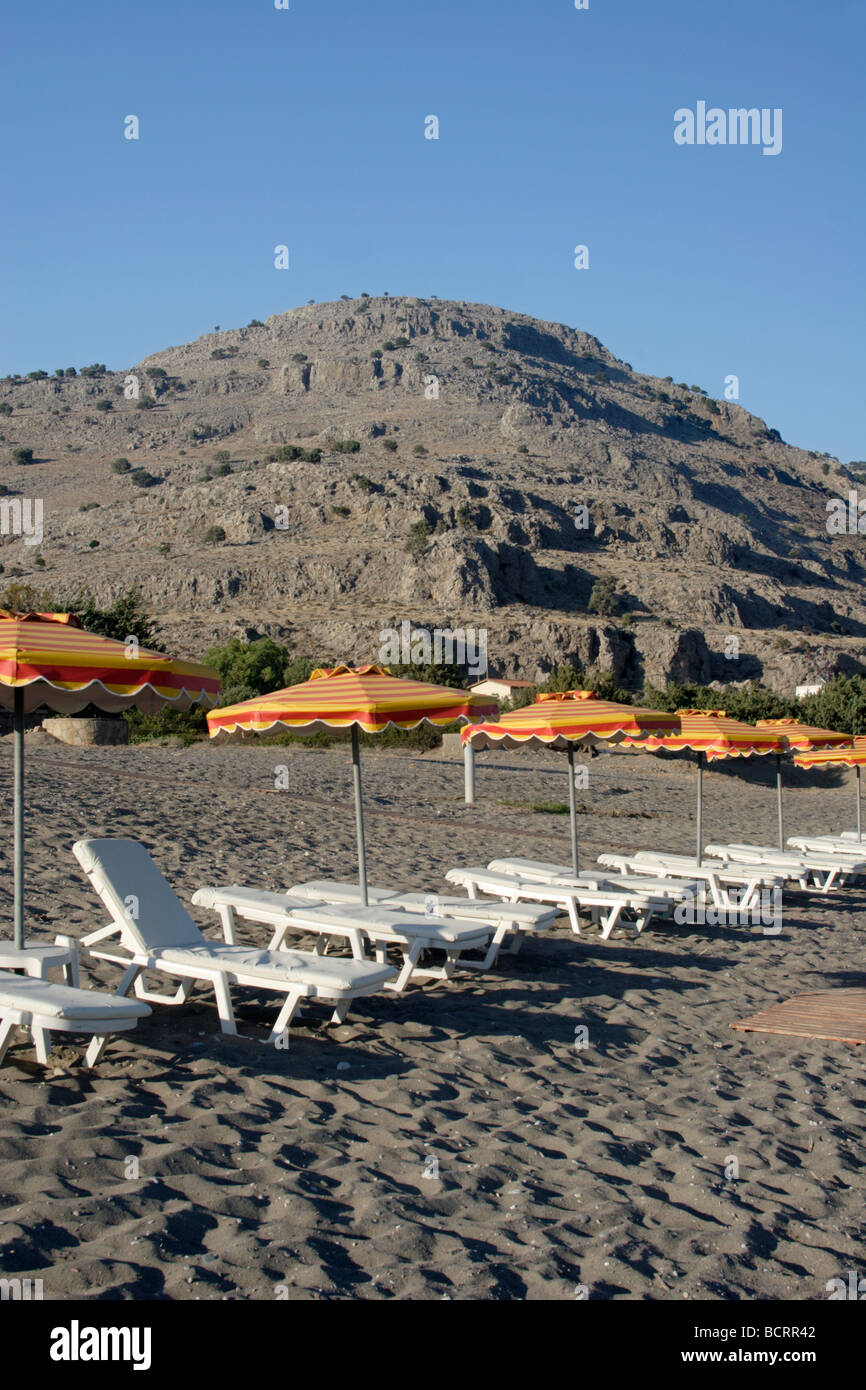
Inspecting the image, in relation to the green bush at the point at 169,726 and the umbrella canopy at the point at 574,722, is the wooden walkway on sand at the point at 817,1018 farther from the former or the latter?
the green bush at the point at 169,726

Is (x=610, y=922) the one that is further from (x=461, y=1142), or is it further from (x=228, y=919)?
(x=461, y=1142)

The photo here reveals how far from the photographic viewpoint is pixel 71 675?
194 inches

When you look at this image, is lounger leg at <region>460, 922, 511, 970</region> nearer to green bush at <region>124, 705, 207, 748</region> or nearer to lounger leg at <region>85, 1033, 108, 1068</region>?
lounger leg at <region>85, 1033, 108, 1068</region>

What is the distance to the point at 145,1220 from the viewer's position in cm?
350

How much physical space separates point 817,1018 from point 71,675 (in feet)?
16.4

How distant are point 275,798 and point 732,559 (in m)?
66.2

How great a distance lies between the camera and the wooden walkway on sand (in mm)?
6410

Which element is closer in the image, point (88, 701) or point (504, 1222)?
point (504, 1222)

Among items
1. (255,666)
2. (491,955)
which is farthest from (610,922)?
(255,666)

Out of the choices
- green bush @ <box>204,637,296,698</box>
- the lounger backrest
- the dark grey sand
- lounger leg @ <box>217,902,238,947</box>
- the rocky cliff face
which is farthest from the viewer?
the rocky cliff face

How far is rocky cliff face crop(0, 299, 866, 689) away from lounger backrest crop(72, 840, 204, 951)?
4492cm

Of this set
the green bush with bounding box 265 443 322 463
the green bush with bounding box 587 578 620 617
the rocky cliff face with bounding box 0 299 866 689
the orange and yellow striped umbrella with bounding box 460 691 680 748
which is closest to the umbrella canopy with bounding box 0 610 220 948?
the orange and yellow striped umbrella with bounding box 460 691 680 748
